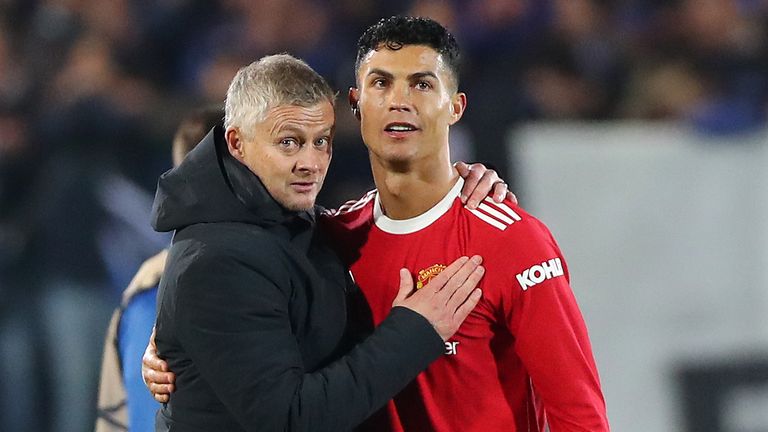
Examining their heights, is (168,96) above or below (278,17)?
below

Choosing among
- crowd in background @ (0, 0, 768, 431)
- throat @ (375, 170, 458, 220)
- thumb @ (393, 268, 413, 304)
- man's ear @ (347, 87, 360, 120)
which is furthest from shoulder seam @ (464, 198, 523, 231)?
crowd in background @ (0, 0, 768, 431)

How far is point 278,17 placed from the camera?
17.3ft

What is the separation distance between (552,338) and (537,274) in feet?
0.44

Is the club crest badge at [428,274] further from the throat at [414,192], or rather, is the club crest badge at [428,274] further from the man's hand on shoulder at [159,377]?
the man's hand on shoulder at [159,377]

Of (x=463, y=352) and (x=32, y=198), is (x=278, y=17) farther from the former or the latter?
(x=463, y=352)

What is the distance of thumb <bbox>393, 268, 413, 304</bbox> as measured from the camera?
243cm

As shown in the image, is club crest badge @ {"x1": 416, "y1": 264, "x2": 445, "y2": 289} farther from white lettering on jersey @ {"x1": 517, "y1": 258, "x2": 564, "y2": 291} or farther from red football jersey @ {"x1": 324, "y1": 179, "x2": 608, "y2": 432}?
white lettering on jersey @ {"x1": 517, "y1": 258, "x2": 564, "y2": 291}

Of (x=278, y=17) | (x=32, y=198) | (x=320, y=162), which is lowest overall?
(x=320, y=162)

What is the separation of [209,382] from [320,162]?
0.49 m

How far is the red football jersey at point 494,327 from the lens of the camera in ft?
7.90

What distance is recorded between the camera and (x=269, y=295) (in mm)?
2219

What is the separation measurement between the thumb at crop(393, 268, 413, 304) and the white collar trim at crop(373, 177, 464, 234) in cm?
14

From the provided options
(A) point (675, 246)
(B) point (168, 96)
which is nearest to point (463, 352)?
(A) point (675, 246)

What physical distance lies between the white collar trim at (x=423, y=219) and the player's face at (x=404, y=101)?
0.12 m
